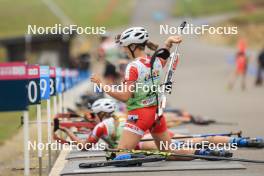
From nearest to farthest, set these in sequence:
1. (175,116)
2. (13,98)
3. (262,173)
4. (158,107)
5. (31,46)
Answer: (13,98) → (262,173) → (158,107) → (175,116) → (31,46)

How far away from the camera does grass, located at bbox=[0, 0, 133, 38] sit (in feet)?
249

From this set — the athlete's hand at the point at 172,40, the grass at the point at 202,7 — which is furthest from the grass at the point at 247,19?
the athlete's hand at the point at 172,40

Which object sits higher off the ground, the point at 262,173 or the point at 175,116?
the point at 175,116

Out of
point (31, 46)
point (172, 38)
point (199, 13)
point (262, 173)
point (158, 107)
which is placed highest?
point (199, 13)

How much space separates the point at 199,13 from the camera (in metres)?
82.9

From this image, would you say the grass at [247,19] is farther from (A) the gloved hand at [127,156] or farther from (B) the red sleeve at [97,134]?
(A) the gloved hand at [127,156]

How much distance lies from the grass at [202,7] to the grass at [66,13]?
18.0 feet

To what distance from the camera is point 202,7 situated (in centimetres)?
8594

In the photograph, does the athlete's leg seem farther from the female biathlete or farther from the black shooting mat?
the black shooting mat

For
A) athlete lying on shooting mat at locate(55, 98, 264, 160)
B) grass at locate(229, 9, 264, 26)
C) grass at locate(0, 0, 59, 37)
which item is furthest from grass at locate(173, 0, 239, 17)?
athlete lying on shooting mat at locate(55, 98, 264, 160)

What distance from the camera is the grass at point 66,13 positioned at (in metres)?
76.0

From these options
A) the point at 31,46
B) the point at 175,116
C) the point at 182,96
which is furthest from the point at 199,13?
the point at 175,116

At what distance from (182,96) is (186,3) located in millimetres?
54585

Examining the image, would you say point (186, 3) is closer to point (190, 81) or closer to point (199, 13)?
point (199, 13)
